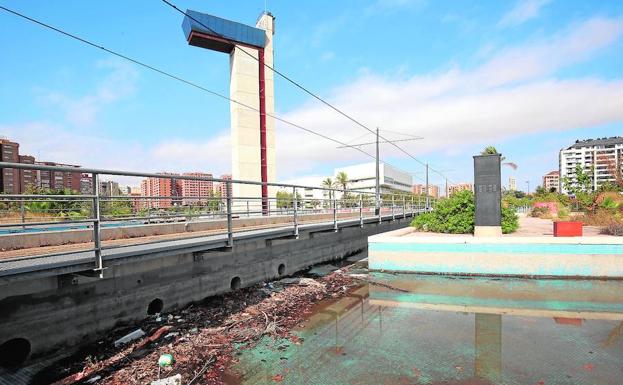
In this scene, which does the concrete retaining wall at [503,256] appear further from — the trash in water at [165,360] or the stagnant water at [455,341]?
the trash in water at [165,360]

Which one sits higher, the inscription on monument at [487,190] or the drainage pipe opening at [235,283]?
the inscription on monument at [487,190]

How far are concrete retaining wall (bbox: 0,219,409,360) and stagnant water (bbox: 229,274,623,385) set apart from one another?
2.21m

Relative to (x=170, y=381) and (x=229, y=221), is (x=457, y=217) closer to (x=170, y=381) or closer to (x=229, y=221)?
(x=229, y=221)

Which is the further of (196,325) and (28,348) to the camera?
(196,325)

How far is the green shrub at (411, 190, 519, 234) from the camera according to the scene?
44.5ft

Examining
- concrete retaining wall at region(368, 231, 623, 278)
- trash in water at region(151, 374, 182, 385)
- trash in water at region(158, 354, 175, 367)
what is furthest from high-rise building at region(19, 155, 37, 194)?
concrete retaining wall at region(368, 231, 623, 278)

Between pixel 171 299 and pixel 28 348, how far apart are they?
240 cm

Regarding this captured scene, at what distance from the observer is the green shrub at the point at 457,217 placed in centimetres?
1358

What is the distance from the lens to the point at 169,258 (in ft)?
21.9

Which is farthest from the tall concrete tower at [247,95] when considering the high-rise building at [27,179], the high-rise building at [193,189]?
the high-rise building at [193,189]

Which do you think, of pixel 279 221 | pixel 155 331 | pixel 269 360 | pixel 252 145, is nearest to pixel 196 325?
pixel 155 331

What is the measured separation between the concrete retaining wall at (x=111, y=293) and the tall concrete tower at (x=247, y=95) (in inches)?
826

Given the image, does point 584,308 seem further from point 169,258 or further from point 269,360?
point 169,258

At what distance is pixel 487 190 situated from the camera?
40.3 feet
